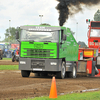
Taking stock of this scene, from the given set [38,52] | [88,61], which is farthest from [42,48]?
[88,61]

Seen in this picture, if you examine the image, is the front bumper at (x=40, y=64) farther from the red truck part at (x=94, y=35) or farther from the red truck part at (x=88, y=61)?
the red truck part at (x=94, y=35)

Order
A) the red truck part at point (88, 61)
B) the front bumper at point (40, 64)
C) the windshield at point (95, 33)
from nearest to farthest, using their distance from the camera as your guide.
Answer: the front bumper at point (40, 64)
the red truck part at point (88, 61)
the windshield at point (95, 33)

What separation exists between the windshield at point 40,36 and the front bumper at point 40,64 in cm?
109

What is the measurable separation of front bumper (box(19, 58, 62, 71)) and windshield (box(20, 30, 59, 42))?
109 cm

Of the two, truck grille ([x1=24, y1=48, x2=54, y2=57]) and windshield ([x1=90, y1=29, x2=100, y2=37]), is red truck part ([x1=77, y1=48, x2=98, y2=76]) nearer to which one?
windshield ([x1=90, y1=29, x2=100, y2=37])

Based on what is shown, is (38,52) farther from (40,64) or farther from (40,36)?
(40,36)

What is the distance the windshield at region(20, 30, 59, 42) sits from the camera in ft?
53.0

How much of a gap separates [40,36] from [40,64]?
4.95 feet

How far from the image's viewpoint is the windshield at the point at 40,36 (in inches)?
635

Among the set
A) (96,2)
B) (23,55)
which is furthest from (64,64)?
(96,2)

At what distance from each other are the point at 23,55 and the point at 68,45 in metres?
2.88

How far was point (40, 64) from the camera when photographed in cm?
1638

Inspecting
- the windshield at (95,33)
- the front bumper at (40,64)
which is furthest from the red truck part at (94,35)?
the front bumper at (40,64)

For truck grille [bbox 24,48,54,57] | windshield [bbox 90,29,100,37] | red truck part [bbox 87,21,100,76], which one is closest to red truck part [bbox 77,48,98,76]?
red truck part [bbox 87,21,100,76]
